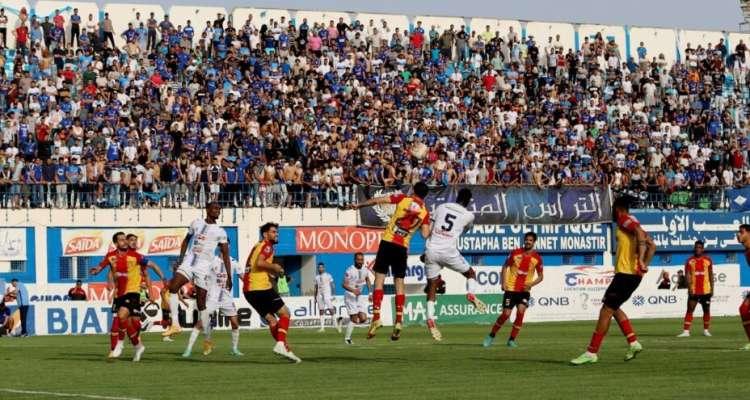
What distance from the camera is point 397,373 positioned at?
2127 cm

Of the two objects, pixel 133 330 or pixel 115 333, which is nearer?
pixel 133 330

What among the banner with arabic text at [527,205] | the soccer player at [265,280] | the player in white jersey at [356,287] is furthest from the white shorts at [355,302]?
the soccer player at [265,280]

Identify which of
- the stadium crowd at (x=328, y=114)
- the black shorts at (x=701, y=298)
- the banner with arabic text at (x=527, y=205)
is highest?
the stadium crowd at (x=328, y=114)

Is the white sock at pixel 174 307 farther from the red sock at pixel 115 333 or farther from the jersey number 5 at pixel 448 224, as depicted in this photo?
the red sock at pixel 115 333

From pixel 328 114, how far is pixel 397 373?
37328 millimetres

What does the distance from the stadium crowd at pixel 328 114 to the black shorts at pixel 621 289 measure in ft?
101

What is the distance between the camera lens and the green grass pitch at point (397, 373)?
18.4 meters

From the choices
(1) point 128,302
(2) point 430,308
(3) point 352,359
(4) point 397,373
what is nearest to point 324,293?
(2) point 430,308

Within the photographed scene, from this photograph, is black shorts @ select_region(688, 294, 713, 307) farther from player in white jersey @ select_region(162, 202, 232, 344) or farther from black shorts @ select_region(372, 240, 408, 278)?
player in white jersey @ select_region(162, 202, 232, 344)

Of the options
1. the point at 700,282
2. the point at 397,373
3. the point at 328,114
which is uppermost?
the point at 328,114

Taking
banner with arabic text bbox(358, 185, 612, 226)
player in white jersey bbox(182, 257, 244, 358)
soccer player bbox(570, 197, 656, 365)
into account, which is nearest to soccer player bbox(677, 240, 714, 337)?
player in white jersey bbox(182, 257, 244, 358)

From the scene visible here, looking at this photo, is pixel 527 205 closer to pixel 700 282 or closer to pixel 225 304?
pixel 700 282

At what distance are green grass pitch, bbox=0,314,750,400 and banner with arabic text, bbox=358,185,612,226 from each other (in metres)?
26.4

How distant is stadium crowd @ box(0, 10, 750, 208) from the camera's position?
5222cm
